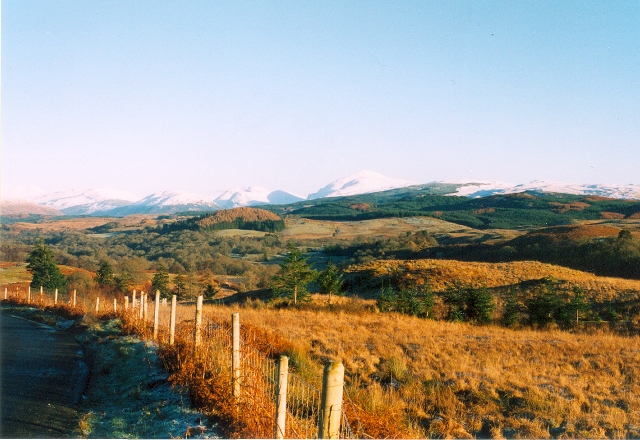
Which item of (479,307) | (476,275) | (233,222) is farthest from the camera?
(233,222)

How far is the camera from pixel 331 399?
394 cm

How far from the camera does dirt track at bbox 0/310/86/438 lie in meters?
6.75

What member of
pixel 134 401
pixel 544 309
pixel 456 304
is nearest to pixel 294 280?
pixel 456 304

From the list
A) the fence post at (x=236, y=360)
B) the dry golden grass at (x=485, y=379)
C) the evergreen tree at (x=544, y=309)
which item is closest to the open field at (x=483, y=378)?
the dry golden grass at (x=485, y=379)

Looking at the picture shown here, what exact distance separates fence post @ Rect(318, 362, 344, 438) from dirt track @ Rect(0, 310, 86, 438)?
4724mm

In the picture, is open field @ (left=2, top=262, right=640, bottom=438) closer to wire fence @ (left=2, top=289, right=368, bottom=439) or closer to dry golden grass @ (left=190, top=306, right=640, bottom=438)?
dry golden grass @ (left=190, top=306, right=640, bottom=438)

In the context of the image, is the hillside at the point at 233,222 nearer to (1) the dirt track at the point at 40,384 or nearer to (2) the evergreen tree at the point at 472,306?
(2) the evergreen tree at the point at 472,306

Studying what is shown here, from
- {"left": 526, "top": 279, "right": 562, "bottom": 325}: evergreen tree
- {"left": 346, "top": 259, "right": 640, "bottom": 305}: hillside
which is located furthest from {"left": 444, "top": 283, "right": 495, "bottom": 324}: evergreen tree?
{"left": 346, "top": 259, "right": 640, "bottom": 305}: hillside

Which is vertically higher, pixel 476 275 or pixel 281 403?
pixel 281 403

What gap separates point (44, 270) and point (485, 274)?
39.5 metres

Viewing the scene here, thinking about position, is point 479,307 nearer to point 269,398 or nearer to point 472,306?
point 472,306

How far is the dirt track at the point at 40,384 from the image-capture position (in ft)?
22.1

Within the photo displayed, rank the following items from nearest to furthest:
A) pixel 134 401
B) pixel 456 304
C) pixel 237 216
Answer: pixel 134 401 < pixel 456 304 < pixel 237 216

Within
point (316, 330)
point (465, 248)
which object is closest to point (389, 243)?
point (465, 248)
